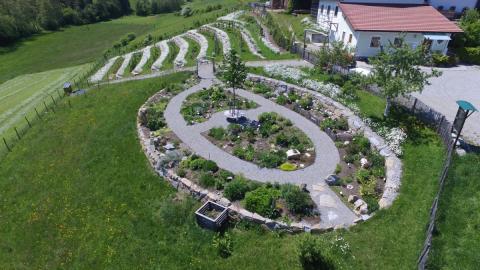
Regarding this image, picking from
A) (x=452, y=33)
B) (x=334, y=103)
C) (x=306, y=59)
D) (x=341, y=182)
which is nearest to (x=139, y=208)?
(x=341, y=182)

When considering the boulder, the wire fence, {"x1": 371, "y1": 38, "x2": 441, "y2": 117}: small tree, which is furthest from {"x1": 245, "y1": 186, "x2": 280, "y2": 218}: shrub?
the wire fence

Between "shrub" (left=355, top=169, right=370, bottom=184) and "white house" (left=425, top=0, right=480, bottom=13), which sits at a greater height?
"white house" (left=425, top=0, right=480, bottom=13)

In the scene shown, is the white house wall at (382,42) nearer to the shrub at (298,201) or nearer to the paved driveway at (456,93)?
the paved driveway at (456,93)

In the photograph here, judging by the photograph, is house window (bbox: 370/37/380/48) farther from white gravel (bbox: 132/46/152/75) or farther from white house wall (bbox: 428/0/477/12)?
white gravel (bbox: 132/46/152/75)

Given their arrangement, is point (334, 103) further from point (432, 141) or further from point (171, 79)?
point (171, 79)

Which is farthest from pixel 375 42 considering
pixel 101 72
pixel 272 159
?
pixel 101 72
